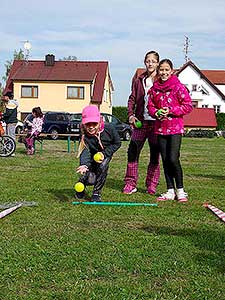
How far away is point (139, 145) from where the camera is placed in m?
8.42

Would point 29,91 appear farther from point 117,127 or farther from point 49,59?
point 117,127

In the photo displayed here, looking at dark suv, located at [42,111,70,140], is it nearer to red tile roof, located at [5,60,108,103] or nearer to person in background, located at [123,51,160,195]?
red tile roof, located at [5,60,108,103]

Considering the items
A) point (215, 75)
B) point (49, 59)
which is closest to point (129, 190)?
point (49, 59)

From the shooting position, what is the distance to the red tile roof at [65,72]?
2142 inches

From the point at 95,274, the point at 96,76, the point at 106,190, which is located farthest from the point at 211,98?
the point at 95,274

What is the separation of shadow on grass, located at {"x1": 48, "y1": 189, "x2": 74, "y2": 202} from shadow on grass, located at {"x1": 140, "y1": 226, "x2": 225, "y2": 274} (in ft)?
7.09

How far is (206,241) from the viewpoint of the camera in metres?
5.21

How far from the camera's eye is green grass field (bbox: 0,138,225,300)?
387cm

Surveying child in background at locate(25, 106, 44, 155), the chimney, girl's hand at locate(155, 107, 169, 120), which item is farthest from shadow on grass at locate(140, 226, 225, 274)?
the chimney

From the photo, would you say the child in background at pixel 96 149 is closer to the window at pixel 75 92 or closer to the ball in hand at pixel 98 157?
the ball in hand at pixel 98 157

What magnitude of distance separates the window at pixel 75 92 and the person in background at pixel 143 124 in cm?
4628

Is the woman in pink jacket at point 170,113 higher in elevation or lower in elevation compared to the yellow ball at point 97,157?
higher

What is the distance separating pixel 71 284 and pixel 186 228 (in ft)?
7.00

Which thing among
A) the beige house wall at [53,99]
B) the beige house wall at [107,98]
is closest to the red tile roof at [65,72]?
→ the beige house wall at [53,99]
